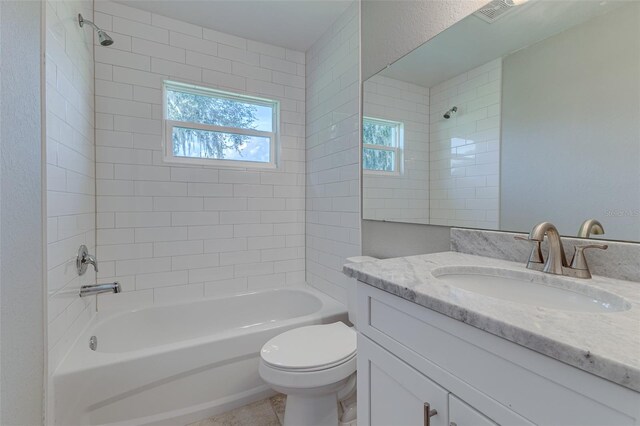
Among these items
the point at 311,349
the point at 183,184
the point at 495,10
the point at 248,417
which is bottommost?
the point at 248,417

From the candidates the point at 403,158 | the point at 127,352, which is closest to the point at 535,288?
the point at 403,158

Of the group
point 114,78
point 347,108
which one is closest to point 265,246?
point 347,108

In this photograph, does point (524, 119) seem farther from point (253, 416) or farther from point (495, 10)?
point (253, 416)

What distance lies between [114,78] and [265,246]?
64.7 inches

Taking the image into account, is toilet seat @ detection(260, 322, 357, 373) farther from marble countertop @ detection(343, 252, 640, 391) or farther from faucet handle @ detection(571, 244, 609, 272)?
faucet handle @ detection(571, 244, 609, 272)

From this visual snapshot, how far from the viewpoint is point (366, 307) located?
2.90ft

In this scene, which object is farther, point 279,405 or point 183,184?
point 183,184

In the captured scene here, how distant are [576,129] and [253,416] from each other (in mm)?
1989

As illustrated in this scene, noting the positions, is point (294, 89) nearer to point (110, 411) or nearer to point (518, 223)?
point (518, 223)

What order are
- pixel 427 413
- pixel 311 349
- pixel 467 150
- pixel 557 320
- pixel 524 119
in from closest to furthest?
pixel 557 320 → pixel 427 413 → pixel 524 119 → pixel 467 150 → pixel 311 349

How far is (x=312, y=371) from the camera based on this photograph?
50.1 inches

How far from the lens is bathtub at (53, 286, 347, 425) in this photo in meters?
1.31

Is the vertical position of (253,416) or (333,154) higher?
(333,154)

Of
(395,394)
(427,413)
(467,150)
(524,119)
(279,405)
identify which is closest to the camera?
(427,413)
